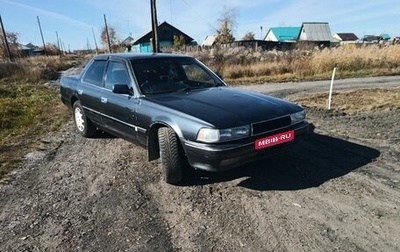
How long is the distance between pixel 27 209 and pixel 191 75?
2993 millimetres

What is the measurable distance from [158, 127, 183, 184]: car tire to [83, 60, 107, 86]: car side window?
2103 millimetres

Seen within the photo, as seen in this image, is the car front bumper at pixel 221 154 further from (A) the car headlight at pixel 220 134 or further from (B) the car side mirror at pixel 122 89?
(B) the car side mirror at pixel 122 89

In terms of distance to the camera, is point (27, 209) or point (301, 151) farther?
point (301, 151)

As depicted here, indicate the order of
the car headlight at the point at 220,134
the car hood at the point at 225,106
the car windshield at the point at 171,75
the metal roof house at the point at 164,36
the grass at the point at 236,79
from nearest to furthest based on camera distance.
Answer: the car headlight at the point at 220,134 < the car hood at the point at 225,106 < the car windshield at the point at 171,75 < the grass at the point at 236,79 < the metal roof house at the point at 164,36

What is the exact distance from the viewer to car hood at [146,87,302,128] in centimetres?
380

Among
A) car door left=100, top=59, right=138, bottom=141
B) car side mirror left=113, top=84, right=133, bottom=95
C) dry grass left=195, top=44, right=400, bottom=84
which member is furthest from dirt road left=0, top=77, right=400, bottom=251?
dry grass left=195, top=44, right=400, bottom=84

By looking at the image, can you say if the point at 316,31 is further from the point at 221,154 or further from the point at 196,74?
the point at 221,154

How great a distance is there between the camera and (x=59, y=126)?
818 cm

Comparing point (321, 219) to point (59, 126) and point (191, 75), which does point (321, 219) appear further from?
point (59, 126)

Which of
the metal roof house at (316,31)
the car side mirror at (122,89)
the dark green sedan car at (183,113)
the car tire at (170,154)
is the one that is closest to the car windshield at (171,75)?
the dark green sedan car at (183,113)

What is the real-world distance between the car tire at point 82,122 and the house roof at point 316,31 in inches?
2754

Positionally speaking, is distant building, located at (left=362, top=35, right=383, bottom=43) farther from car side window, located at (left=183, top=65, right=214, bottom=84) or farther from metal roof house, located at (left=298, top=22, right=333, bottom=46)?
car side window, located at (left=183, top=65, right=214, bottom=84)

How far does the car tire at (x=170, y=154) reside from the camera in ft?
13.2

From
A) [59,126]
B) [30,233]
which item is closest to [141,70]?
[30,233]
